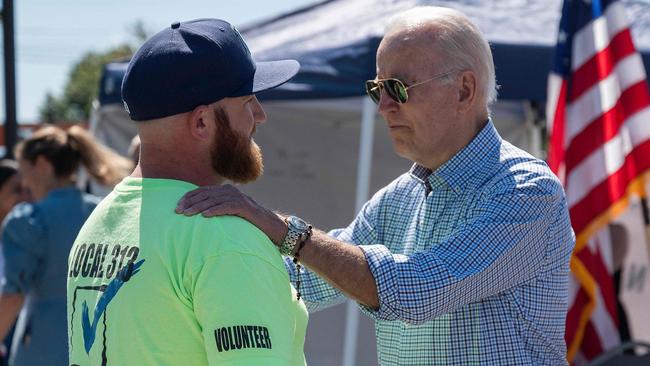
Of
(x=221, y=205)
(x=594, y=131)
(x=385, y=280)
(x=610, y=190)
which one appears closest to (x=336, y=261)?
(x=385, y=280)

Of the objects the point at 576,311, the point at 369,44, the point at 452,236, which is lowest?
the point at 576,311

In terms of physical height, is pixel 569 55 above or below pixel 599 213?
above

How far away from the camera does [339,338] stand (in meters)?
6.56

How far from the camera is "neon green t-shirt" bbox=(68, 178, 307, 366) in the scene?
1.65 meters

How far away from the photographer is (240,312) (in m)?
1.64

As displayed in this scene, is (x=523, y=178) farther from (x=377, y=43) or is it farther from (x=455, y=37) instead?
(x=377, y=43)

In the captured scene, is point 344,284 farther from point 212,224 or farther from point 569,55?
point 569,55

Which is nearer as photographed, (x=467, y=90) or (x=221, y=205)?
(x=221, y=205)

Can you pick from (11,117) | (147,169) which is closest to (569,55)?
(147,169)

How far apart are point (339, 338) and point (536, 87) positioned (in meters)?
2.35

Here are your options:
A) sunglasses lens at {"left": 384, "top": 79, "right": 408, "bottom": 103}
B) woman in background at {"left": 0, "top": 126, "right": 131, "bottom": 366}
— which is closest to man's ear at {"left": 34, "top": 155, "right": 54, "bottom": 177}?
woman in background at {"left": 0, "top": 126, "right": 131, "bottom": 366}

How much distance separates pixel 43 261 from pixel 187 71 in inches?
104

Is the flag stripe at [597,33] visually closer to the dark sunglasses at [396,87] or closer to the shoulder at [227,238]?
the dark sunglasses at [396,87]

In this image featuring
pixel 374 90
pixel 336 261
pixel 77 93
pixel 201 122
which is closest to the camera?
pixel 201 122
